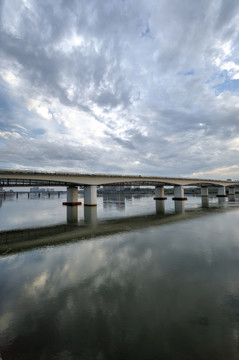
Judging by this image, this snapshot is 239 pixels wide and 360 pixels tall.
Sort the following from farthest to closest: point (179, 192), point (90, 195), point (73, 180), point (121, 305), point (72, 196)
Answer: point (179, 192)
point (72, 196)
point (90, 195)
point (73, 180)
point (121, 305)

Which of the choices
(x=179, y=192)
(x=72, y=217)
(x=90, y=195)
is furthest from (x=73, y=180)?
(x=179, y=192)

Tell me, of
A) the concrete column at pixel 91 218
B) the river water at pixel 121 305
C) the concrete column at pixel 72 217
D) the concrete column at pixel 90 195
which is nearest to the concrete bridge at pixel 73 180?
the concrete column at pixel 90 195

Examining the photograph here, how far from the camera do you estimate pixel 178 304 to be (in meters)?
6.44

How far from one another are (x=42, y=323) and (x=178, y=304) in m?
4.87

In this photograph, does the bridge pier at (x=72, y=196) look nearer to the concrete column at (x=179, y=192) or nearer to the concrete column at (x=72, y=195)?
the concrete column at (x=72, y=195)

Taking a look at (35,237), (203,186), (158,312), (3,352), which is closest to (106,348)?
(158,312)

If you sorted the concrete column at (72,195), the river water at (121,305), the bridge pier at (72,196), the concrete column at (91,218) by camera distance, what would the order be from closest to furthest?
the river water at (121,305), the concrete column at (91,218), the bridge pier at (72,196), the concrete column at (72,195)

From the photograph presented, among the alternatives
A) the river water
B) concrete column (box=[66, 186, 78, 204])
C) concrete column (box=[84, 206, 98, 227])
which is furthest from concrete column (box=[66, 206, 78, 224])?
concrete column (box=[66, 186, 78, 204])

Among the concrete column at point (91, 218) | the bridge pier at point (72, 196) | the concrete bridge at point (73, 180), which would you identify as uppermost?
the concrete bridge at point (73, 180)

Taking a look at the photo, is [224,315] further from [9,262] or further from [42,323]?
[9,262]

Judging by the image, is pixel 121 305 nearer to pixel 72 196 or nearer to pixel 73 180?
pixel 73 180

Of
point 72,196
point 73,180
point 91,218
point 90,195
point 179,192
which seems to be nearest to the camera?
point 91,218

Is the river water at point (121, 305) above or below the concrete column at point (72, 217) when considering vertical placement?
below

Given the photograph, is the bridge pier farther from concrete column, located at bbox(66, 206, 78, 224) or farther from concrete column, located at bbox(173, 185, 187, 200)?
concrete column, located at bbox(173, 185, 187, 200)
